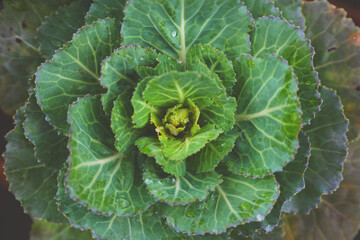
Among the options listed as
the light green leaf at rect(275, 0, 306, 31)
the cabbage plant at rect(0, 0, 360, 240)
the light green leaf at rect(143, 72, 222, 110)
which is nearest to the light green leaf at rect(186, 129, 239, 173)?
the cabbage plant at rect(0, 0, 360, 240)

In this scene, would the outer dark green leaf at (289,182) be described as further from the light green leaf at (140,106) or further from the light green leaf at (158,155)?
the light green leaf at (140,106)

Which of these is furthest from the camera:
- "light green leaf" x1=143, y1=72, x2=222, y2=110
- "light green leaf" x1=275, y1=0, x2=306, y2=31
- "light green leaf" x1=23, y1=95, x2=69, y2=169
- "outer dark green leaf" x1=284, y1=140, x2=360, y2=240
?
"outer dark green leaf" x1=284, y1=140, x2=360, y2=240

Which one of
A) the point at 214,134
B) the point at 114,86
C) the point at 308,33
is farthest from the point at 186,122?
the point at 308,33

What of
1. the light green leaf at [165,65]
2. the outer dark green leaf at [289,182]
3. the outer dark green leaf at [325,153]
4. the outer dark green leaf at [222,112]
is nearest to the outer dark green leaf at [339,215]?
the outer dark green leaf at [325,153]

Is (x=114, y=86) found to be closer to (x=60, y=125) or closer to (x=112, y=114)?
(x=112, y=114)

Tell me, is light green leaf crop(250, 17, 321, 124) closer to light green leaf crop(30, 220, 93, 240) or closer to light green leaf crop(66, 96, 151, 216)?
light green leaf crop(66, 96, 151, 216)

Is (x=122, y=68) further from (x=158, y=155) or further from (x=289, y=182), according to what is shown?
(x=289, y=182)
